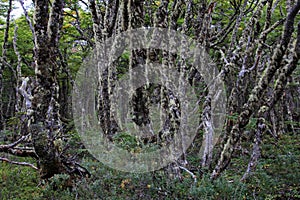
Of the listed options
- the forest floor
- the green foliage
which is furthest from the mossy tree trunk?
the green foliage

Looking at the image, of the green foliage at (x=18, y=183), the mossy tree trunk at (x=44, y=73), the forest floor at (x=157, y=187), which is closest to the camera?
the forest floor at (x=157, y=187)

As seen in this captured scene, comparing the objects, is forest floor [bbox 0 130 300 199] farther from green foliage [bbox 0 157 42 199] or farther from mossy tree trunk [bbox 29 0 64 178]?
mossy tree trunk [bbox 29 0 64 178]

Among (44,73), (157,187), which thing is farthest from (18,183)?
(157,187)

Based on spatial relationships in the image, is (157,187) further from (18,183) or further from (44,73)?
(18,183)

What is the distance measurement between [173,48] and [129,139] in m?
2.35

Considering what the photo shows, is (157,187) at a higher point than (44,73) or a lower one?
lower

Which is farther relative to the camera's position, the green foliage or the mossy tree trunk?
the green foliage

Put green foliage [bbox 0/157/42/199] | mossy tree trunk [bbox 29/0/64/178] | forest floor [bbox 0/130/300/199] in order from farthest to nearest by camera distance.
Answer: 1. green foliage [bbox 0/157/42/199]
2. mossy tree trunk [bbox 29/0/64/178]
3. forest floor [bbox 0/130/300/199]

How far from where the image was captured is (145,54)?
263 inches

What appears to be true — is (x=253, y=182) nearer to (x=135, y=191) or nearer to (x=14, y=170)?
(x=135, y=191)

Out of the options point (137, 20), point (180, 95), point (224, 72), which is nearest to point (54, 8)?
point (137, 20)

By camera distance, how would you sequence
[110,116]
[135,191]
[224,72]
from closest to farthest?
[135,191], [224,72], [110,116]

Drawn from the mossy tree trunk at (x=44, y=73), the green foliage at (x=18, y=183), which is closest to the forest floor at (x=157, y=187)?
the green foliage at (x=18, y=183)

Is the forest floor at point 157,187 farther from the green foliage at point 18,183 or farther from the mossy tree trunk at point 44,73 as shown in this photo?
the mossy tree trunk at point 44,73
